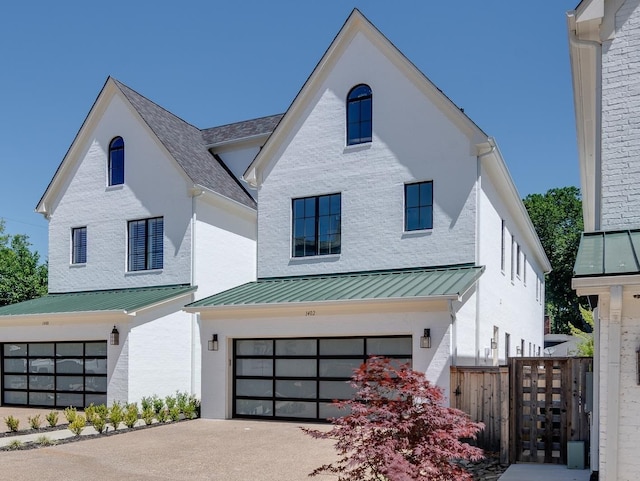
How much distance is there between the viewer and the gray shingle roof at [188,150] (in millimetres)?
20719

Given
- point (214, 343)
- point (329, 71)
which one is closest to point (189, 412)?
point (214, 343)


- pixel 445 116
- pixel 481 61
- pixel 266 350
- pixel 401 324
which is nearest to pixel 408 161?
pixel 445 116

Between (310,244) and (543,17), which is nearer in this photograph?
(543,17)

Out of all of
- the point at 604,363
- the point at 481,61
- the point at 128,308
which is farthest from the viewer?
the point at 128,308

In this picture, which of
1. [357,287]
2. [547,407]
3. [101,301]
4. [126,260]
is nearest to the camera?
[547,407]

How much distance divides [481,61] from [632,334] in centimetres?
1062

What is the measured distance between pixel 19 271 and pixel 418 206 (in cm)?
3183

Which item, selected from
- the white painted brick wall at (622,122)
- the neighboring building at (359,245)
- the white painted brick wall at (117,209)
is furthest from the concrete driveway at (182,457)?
the white painted brick wall at (117,209)

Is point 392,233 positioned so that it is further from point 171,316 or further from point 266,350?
point 171,316

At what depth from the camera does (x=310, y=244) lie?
17.6 m

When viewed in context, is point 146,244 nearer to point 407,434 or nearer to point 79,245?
point 79,245

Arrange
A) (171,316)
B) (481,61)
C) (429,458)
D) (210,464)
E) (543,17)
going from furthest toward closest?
(171,316) → (481,61) → (543,17) → (210,464) → (429,458)

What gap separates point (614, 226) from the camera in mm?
7668

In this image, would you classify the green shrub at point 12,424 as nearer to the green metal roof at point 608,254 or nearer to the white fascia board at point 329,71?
the white fascia board at point 329,71
